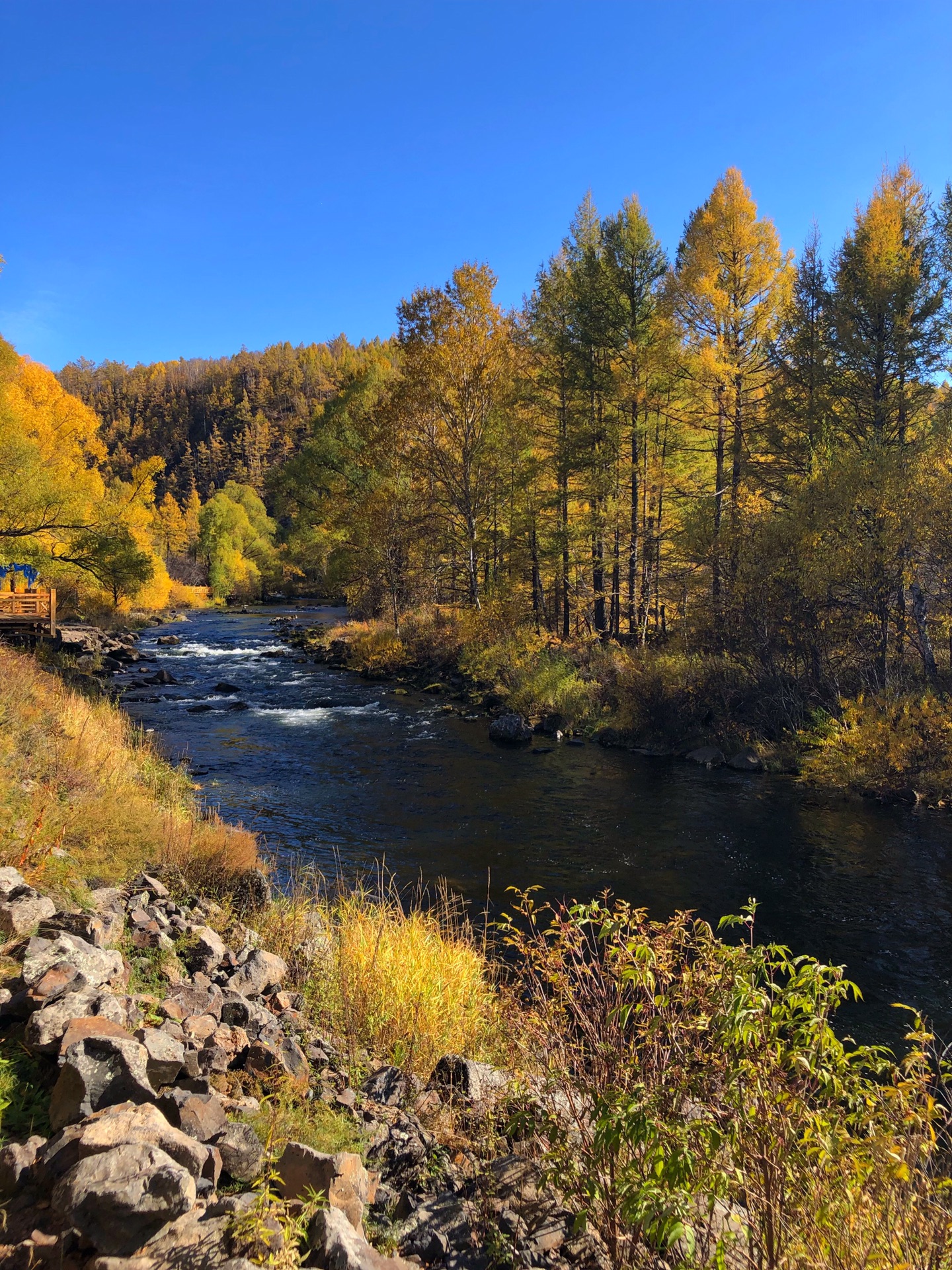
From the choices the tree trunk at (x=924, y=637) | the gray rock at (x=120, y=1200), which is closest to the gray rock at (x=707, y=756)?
the tree trunk at (x=924, y=637)

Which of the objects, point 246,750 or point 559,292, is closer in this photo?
point 246,750

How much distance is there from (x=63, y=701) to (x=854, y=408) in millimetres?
20331

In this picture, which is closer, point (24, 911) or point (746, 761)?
point (24, 911)

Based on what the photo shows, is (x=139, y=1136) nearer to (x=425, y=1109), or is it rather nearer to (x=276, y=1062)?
(x=276, y=1062)

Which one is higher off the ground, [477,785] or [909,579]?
[909,579]

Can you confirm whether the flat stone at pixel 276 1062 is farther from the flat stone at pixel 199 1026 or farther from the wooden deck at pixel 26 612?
the wooden deck at pixel 26 612

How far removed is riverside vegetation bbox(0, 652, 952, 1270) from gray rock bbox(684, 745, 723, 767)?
10.9m

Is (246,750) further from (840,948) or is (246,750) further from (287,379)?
(287,379)

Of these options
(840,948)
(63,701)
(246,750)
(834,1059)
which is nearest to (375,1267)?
(834,1059)

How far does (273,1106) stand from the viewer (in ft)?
11.9

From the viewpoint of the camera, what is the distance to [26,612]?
26141 mm

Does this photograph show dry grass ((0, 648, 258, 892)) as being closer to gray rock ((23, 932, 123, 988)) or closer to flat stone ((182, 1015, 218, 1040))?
gray rock ((23, 932, 123, 988))

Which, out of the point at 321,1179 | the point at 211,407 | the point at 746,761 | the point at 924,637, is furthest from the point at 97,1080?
the point at 211,407

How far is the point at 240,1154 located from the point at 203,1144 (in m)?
0.18
